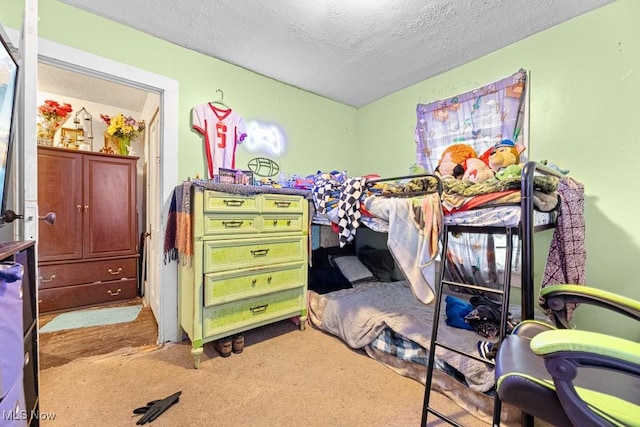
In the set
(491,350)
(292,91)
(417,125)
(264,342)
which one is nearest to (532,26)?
(417,125)

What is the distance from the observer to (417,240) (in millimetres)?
1661

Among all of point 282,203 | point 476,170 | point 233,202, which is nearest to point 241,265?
point 233,202

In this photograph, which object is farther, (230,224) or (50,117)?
(50,117)

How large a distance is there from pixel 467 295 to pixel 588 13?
7.59 ft

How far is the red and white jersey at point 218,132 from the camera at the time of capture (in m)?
2.32

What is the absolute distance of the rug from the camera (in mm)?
2467

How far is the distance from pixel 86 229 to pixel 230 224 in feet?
7.40

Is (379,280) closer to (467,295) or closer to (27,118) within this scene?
(467,295)

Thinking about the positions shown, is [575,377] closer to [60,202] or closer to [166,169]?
[166,169]

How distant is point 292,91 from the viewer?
2949mm

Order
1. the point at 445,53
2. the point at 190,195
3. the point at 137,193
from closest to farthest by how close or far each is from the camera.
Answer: the point at 190,195, the point at 445,53, the point at 137,193

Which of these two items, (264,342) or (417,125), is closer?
→ (264,342)

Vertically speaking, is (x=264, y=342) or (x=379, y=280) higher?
(x=379, y=280)

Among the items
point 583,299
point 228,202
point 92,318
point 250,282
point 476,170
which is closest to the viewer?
point 583,299
